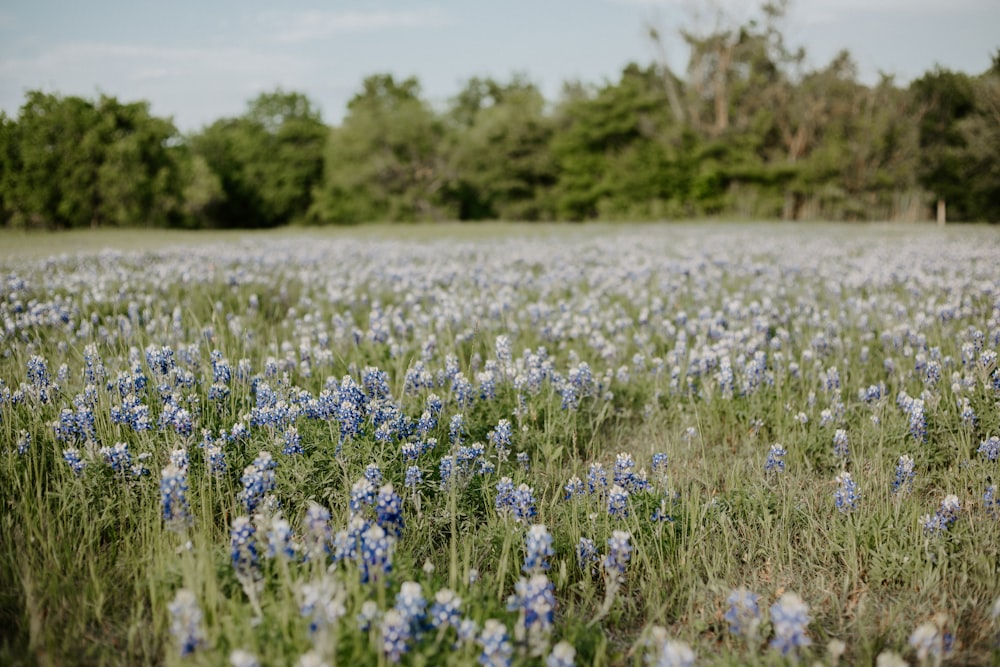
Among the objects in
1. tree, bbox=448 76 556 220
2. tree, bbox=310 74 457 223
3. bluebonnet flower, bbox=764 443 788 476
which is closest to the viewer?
bluebonnet flower, bbox=764 443 788 476

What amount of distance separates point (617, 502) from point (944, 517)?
Answer: 1.47 m

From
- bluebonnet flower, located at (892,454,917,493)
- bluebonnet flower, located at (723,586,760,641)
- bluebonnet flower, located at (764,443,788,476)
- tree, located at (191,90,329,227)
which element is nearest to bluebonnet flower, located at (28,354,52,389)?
bluebonnet flower, located at (723,586,760,641)

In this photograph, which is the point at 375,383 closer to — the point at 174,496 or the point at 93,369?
the point at 174,496

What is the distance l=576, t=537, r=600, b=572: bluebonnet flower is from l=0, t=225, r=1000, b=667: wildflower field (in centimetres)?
2

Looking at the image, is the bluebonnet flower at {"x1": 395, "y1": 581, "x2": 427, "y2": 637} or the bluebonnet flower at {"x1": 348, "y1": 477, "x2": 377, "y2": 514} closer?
the bluebonnet flower at {"x1": 395, "y1": 581, "x2": 427, "y2": 637}

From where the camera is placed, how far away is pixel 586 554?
2783 millimetres

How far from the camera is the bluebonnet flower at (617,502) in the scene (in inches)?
111

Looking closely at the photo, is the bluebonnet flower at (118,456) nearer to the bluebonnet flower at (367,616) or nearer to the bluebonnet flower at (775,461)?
the bluebonnet flower at (367,616)

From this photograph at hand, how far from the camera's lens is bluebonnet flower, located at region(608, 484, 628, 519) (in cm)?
283

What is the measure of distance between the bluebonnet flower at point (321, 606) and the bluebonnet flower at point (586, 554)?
3.71 feet

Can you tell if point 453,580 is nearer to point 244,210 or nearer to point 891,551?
point 891,551

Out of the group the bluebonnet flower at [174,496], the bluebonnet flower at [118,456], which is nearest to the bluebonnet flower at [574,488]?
the bluebonnet flower at [174,496]

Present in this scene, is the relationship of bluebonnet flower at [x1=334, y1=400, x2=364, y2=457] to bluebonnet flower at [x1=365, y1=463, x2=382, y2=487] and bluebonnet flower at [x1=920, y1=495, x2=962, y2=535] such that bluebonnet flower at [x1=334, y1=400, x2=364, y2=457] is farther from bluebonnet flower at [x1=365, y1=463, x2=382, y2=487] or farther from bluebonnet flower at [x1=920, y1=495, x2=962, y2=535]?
bluebonnet flower at [x1=920, y1=495, x2=962, y2=535]

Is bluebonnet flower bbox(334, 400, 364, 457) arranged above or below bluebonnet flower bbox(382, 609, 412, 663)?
above
